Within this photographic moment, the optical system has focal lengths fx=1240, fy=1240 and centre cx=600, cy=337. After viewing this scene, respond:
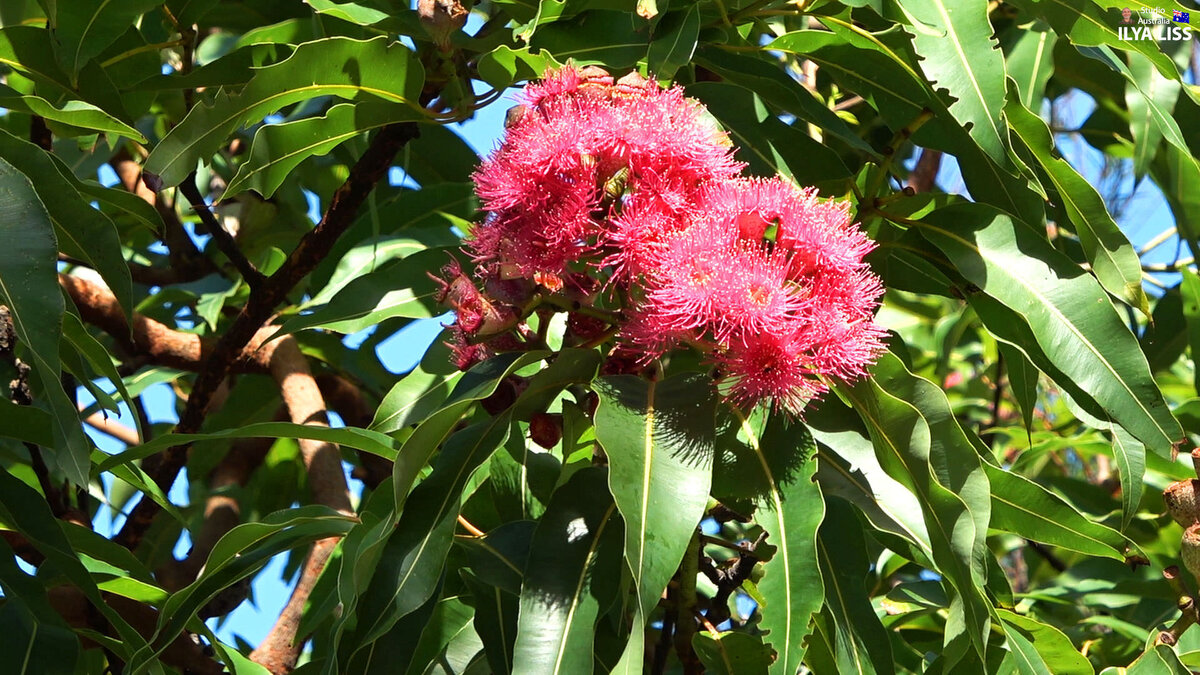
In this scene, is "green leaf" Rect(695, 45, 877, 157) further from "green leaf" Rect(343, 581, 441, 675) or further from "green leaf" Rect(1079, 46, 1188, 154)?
"green leaf" Rect(343, 581, 441, 675)

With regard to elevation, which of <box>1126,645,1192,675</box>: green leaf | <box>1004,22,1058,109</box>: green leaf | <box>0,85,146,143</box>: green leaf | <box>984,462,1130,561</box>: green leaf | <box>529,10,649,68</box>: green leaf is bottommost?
<box>1126,645,1192,675</box>: green leaf

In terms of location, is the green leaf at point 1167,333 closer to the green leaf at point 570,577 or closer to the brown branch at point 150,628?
the green leaf at point 570,577

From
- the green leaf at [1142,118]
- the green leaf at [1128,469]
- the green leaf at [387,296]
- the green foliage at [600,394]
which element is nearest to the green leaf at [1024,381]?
the green foliage at [600,394]

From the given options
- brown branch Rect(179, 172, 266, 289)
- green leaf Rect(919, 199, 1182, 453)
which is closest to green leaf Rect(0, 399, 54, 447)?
brown branch Rect(179, 172, 266, 289)

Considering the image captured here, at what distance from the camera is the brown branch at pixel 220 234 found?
1578 millimetres

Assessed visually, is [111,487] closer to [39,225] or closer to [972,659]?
[39,225]

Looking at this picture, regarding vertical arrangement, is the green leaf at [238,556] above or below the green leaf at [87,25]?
below

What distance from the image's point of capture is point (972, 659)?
4.43 feet

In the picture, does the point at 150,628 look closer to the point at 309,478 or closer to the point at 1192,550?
the point at 309,478

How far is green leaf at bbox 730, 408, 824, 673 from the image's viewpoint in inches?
41.5

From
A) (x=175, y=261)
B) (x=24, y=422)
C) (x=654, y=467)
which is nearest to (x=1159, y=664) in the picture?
(x=654, y=467)

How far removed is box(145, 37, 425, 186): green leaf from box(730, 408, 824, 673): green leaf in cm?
50

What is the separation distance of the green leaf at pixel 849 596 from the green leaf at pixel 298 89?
62 cm

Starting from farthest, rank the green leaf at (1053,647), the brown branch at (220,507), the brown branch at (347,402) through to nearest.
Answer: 1. the brown branch at (347,402)
2. the brown branch at (220,507)
3. the green leaf at (1053,647)
